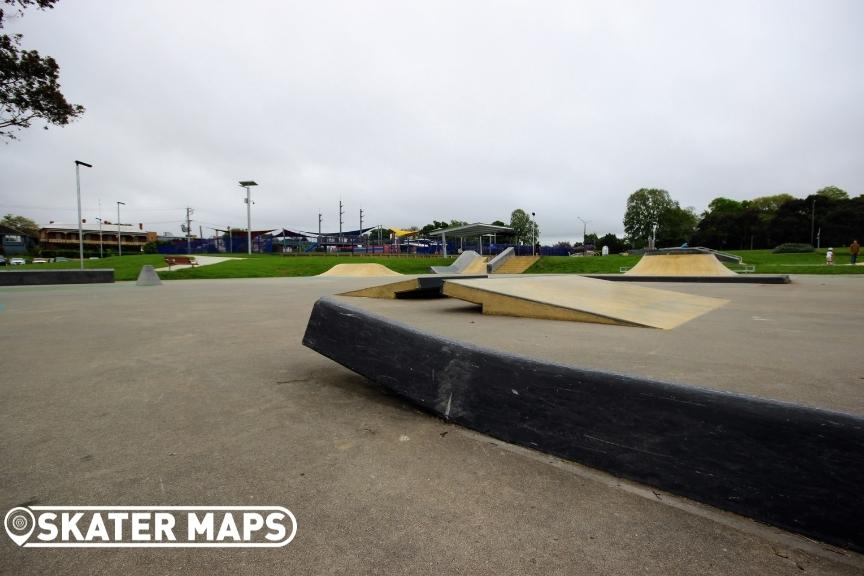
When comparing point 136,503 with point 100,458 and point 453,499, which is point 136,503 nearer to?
point 100,458

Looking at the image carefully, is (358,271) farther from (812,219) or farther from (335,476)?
(812,219)

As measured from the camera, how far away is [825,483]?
1.42m

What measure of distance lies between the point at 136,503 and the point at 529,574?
60.2 inches

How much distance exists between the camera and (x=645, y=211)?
78.4 metres

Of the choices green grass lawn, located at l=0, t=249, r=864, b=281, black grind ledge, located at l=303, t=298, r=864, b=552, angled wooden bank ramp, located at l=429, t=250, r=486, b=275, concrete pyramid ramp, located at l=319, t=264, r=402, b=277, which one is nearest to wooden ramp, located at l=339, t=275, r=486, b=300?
black grind ledge, located at l=303, t=298, r=864, b=552

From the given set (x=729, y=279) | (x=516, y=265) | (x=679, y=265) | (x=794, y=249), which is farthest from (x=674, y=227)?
(x=729, y=279)

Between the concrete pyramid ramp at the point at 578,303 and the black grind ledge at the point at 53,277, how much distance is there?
1782 cm

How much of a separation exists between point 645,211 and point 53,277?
83967mm

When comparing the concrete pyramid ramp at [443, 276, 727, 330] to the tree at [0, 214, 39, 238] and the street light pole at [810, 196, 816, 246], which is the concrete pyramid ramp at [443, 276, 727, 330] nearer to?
the street light pole at [810, 196, 816, 246]

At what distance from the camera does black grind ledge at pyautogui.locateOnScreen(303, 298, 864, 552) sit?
4.69ft

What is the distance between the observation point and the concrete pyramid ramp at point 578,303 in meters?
6.39

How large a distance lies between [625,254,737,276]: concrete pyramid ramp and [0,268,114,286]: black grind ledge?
23.5 m

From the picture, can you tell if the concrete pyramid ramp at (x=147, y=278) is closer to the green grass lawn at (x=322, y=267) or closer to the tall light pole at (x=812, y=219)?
the green grass lawn at (x=322, y=267)

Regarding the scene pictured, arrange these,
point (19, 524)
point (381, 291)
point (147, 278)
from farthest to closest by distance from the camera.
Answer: point (147, 278)
point (381, 291)
point (19, 524)
